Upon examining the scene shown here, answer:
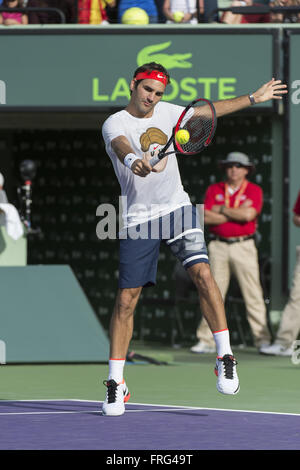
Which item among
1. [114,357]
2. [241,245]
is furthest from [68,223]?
[114,357]

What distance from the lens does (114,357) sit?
845 centimetres

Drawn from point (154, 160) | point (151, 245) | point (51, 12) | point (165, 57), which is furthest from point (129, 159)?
point (51, 12)

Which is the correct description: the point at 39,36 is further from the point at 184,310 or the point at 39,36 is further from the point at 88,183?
the point at 184,310

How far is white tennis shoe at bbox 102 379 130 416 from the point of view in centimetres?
826

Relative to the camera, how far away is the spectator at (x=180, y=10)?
51.3 feet

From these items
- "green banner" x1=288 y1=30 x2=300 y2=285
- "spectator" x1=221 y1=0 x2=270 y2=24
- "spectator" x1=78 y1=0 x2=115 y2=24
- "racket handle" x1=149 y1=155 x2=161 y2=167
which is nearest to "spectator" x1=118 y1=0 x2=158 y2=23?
"spectator" x1=78 y1=0 x2=115 y2=24

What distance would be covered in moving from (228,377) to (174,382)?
9.04 ft

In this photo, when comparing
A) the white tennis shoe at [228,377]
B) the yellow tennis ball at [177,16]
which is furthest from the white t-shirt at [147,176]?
the yellow tennis ball at [177,16]

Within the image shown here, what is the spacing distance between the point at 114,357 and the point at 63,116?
816 centimetres

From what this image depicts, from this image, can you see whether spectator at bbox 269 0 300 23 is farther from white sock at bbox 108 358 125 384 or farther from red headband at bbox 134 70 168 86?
white sock at bbox 108 358 125 384

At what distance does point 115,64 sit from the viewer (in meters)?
15.6

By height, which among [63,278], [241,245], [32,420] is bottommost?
[32,420]
